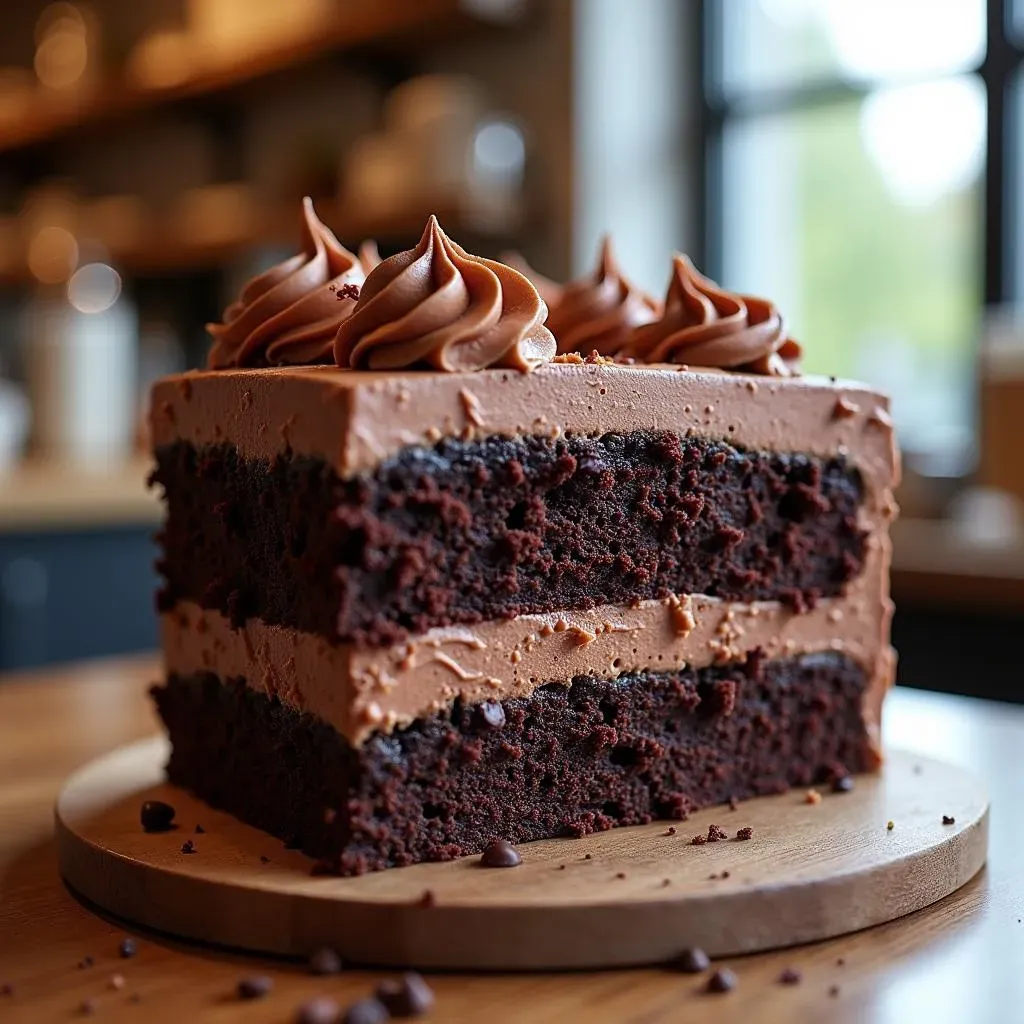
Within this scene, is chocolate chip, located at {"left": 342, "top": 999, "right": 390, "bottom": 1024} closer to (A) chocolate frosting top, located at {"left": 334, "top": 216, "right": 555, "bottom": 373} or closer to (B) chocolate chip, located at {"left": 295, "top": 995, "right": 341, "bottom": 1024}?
(B) chocolate chip, located at {"left": 295, "top": 995, "right": 341, "bottom": 1024}

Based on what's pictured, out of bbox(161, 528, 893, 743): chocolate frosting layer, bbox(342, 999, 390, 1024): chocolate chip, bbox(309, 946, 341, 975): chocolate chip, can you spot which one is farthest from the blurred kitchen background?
bbox(342, 999, 390, 1024): chocolate chip

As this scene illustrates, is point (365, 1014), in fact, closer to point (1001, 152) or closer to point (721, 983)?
point (721, 983)

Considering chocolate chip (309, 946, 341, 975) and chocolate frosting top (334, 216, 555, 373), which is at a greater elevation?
chocolate frosting top (334, 216, 555, 373)

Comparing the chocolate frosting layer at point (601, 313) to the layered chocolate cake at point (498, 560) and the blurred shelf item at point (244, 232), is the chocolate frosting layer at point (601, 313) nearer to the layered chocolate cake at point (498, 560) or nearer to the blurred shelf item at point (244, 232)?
the layered chocolate cake at point (498, 560)

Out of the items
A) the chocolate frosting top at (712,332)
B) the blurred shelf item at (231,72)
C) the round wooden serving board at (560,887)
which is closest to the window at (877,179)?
the blurred shelf item at (231,72)

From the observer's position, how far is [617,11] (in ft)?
15.5

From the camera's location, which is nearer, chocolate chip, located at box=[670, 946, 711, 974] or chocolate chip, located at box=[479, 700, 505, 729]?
chocolate chip, located at box=[670, 946, 711, 974]

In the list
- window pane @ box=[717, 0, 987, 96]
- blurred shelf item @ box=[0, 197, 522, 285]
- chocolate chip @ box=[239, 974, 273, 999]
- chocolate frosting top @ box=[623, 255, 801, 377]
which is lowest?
chocolate chip @ box=[239, 974, 273, 999]

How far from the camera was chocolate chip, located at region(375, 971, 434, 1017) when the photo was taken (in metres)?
1.09

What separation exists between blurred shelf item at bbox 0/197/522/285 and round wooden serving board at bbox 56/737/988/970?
128 inches

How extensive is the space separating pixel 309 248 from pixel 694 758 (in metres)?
0.81

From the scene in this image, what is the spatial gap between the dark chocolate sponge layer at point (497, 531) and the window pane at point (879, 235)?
8.82ft

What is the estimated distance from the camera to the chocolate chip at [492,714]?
1.49 metres

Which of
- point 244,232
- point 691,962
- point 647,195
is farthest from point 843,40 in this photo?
point 691,962
